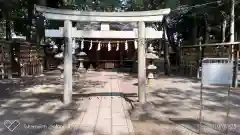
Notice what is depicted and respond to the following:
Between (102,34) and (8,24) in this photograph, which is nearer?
(102,34)

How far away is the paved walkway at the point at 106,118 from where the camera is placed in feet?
15.0

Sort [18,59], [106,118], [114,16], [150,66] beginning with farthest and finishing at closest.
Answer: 1. [18,59]
2. [150,66]
3. [114,16]
4. [106,118]

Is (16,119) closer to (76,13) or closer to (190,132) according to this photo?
(76,13)

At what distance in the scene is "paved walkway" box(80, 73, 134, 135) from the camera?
15.0 ft

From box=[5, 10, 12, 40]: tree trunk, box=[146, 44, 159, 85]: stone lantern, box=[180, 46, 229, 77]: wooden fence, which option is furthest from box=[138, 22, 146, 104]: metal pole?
box=[5, 10, 12, 40]: tree trunk

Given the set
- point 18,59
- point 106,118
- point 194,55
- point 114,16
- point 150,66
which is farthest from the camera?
point 194,55

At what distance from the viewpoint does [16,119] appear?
5211 millimetres

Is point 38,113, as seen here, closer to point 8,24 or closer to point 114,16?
point 114,16

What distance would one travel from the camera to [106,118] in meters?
5.36

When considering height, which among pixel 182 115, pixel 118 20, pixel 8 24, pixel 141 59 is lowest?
pixel 182 115

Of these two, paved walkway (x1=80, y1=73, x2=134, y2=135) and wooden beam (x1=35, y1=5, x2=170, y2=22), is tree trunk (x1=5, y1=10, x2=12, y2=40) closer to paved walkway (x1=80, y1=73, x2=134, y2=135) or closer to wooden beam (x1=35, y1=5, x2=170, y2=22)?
wooden beam (x1=35, y1=5, x2=170, y2=22)

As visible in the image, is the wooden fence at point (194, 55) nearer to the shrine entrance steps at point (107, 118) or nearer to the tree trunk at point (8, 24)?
the shrine entrance steps at point (107, 118)

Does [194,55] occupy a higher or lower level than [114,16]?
lower

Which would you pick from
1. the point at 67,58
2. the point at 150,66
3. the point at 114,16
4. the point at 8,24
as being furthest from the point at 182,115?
the point at 8,24
